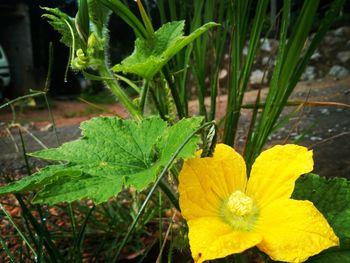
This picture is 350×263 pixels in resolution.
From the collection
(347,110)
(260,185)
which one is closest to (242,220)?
(260,185)

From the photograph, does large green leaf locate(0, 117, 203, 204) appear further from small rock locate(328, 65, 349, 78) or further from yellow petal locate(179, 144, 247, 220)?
small rock locate(328, 65, 349, 78)

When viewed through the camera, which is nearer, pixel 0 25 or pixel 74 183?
pixel 74 183

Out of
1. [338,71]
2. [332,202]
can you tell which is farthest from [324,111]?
[338,71]

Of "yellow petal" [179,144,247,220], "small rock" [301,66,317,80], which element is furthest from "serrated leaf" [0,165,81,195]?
"small rock" [301,66,317,80]

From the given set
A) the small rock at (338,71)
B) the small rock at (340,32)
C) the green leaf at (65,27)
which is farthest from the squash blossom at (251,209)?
the small rock at (340,32)

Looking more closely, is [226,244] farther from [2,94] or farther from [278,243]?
[2,94]

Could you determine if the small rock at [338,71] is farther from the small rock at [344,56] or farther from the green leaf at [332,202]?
the green leaf at [332,202]

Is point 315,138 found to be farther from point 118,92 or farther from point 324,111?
point 118,92
